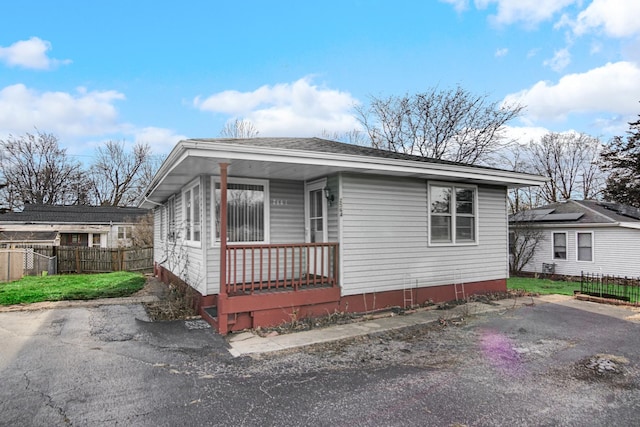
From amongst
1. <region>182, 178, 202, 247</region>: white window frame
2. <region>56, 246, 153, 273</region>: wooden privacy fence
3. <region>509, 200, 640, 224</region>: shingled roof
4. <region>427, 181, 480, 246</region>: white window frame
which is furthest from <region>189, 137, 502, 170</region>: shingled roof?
<region>56, 246, 153, 273</region>: wooden privacy fence

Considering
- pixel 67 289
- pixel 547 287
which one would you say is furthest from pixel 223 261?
pixel 547 287

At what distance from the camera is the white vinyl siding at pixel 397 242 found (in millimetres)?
6852

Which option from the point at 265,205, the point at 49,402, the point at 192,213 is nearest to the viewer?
the point at 49,402

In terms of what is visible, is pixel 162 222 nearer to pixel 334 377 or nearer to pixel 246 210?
pixel 246 210

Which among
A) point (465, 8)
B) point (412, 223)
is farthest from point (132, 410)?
point (465, 8)

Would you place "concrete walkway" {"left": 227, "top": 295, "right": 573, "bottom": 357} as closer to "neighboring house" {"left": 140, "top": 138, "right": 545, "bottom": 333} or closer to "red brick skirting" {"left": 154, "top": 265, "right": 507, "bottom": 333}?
"red brick skirting" {"left": 154, "top": 265, "right": 507, "bottom": 333}

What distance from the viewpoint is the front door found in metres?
7.13

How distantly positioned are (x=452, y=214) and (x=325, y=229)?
296 cm

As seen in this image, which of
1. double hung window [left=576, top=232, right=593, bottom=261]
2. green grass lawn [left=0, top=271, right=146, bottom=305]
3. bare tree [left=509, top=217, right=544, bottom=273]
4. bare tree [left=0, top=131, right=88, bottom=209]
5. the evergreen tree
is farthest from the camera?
bare tree [left=0, top=131, right=88, bottom=209]

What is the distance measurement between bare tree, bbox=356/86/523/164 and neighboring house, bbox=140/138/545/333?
15372 mm

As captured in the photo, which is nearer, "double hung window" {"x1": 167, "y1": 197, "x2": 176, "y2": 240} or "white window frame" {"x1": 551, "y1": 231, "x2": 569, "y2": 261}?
"double hung window" {"x1": 167, "y1": 197, "x2": 176, "y2": 240}

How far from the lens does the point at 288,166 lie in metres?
6.29

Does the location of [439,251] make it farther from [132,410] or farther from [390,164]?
[132,410]

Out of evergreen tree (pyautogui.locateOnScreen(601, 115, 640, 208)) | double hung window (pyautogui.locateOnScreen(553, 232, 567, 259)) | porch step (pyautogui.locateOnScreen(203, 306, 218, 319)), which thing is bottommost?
porch step (pyautogui.locateOnScreen(203, 306, 218, 319))
